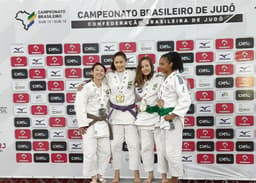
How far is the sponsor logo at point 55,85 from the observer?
3904mm

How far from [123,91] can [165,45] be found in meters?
0.73

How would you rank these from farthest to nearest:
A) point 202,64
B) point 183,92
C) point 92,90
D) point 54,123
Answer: point 54,123 < point 202,64 < point 92,90 < point 183,92

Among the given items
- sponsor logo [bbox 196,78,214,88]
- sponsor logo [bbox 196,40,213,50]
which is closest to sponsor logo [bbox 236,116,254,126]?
sponsor logo [bbox 196,78,214,88]

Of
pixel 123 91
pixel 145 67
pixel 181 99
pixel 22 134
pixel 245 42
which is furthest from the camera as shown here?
pixel 22 134

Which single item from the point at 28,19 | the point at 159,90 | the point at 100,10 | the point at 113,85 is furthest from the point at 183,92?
the point at 28,19

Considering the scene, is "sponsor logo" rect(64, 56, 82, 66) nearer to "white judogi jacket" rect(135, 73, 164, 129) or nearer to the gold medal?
the gold medal

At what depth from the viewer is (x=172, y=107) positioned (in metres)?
3.17

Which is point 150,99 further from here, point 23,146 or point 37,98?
point 23,146

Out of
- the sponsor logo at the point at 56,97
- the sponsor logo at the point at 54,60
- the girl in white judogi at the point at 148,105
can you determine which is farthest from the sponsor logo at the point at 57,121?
the girl in white judogi at the point at 148,105

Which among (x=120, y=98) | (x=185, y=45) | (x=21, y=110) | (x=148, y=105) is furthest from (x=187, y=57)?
(x=21, y=110)

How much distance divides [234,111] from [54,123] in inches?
77.5

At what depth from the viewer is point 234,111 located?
3695mm

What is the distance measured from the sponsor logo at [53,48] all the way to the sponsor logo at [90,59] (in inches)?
11.4

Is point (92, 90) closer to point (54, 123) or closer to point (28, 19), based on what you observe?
point (54, 123)
